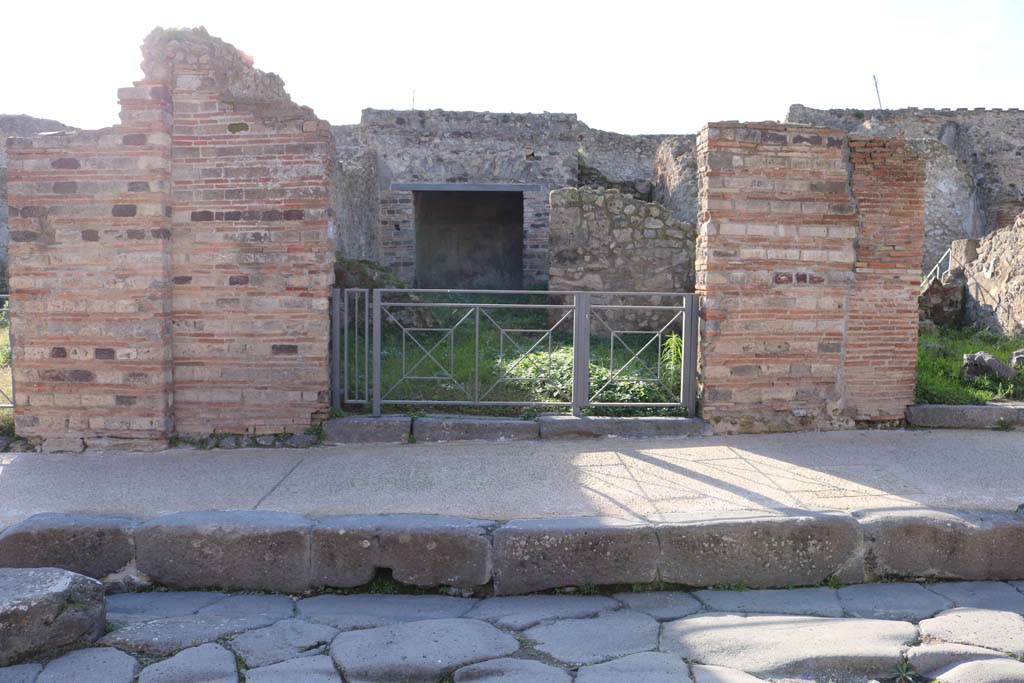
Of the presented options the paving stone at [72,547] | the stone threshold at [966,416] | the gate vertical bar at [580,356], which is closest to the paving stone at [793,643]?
the gate vertical bar at [580,356]

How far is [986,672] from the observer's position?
312 centimetres

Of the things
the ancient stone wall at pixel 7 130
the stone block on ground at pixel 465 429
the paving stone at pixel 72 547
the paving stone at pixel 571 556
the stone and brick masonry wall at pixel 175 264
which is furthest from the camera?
the ancient stone wall at pixel 7 130

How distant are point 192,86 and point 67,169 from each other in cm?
113

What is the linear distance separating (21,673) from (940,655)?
3.77 m

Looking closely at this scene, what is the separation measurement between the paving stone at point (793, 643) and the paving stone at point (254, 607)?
1843mm

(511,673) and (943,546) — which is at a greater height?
(943,546)

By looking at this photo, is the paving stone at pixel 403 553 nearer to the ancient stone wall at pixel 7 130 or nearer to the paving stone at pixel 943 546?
the paving stone at pixel 943 546

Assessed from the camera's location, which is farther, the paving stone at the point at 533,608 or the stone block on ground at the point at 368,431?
the stone block on ground at the point at 368,431

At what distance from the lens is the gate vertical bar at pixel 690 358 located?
6418mm

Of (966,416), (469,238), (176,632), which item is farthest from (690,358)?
(469,238)

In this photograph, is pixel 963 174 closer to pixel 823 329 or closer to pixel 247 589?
pixel 823 329

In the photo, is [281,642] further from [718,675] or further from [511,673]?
[718,675]

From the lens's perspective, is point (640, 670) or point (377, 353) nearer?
point (640, 670)

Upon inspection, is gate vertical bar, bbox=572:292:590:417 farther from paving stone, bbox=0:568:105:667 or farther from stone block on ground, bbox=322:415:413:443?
paving stone, bbox=0:568:105:667
